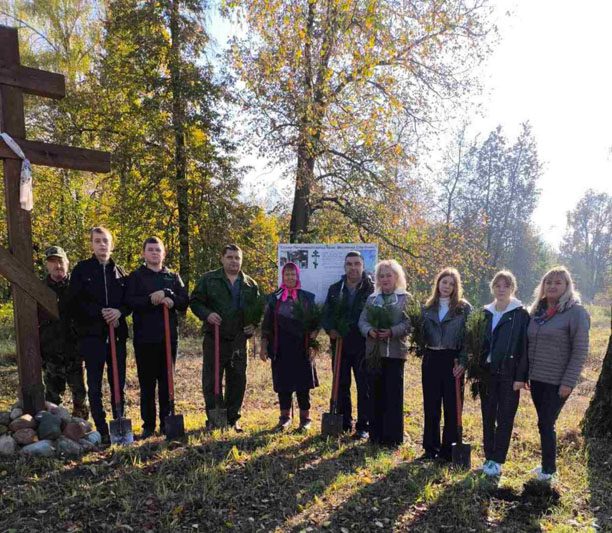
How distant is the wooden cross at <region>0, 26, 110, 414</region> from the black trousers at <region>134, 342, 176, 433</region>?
947mm

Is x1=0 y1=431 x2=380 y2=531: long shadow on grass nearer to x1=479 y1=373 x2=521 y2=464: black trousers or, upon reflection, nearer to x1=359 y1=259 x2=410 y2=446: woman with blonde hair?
x1=359 y1=259 x2=410 y2=446: woman with blonde hair

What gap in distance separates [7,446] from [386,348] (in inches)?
146

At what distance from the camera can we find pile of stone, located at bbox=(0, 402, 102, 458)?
13.7ft

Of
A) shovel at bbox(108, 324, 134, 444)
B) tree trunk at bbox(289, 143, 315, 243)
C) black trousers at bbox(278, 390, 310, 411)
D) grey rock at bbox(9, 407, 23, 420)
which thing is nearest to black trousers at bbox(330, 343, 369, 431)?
black trousers at bbox(278, 390, 310, 411)

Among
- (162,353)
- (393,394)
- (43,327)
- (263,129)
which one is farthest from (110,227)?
(393,394)

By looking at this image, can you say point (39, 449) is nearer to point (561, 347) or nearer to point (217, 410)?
point (217, 410)

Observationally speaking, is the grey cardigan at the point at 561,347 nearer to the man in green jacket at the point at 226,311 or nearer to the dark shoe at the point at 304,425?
the dark shoe at the point at 304,425

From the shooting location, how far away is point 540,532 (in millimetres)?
3496

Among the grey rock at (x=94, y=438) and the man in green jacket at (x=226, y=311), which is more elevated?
the man in green jacket at (x=226, y=311)

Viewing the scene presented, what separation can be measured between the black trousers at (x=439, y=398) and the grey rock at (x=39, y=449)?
360 cm

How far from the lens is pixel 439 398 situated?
4.77 meters

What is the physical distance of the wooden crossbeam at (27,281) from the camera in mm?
4371

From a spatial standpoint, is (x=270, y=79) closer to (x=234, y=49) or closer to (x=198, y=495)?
(x=234, y=49)

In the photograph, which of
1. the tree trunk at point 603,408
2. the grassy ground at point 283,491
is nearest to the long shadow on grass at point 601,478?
the grassy ground at point 283,491
